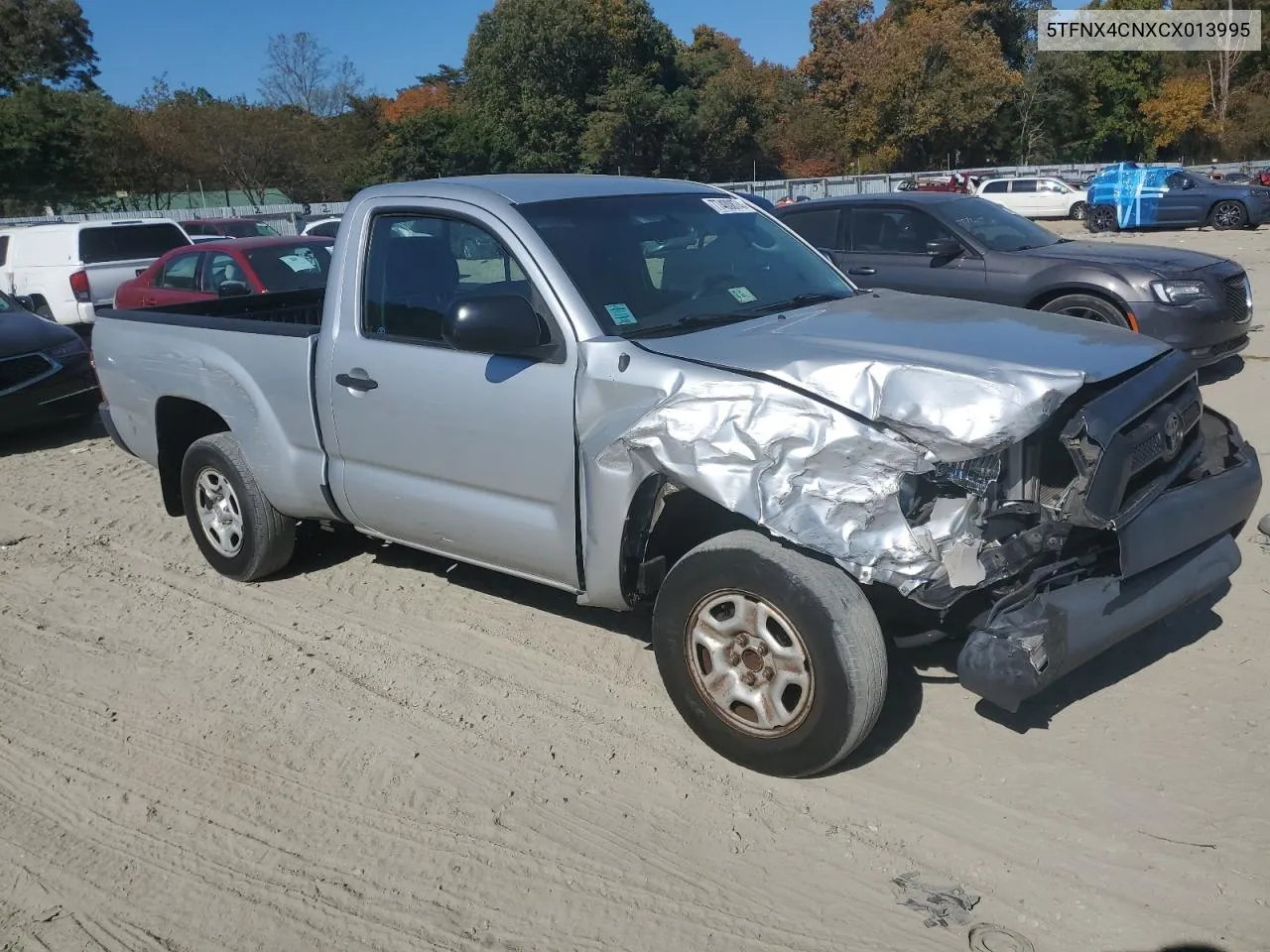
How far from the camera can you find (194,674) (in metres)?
4.86

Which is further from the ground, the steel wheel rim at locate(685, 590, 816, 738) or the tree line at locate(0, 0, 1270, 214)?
the tree line at locate(0, 0, 1270, 214)

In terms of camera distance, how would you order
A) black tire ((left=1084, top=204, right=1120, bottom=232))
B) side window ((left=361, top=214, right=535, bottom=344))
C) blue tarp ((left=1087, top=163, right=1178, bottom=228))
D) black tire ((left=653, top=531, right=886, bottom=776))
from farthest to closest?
1. black tire ((left=1084, top=204, right=1120, bottom=232))
2. blue tarp ((left=1087, top=163, right=1178, bottom=228))
3. side window ((left=361, top=214, right=535, bottom=344))
4. black tire ((left=653, top=531, right=886, bottom=776))

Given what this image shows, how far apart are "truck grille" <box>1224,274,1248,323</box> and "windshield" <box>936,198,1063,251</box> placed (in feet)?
4.91

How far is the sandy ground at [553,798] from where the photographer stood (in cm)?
314

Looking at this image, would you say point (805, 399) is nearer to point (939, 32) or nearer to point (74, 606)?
point (74, 606)

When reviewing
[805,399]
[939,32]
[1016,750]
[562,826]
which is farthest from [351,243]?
[939,32]

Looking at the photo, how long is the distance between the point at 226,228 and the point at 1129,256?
19039 mm

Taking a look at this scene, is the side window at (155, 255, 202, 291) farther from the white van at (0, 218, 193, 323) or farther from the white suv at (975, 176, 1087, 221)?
the white suv at (975, 176, 1087, 221)

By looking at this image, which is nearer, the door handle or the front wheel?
the door handle

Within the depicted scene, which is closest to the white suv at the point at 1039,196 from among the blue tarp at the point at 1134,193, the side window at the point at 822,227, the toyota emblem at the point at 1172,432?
the blue tarp at the point at 1134,193

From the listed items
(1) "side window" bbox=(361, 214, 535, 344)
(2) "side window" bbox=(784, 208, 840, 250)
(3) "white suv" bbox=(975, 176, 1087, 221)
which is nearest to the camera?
(1) "side window" bbox=(361, 214, 535, 344)

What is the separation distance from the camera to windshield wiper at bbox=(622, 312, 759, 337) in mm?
4082

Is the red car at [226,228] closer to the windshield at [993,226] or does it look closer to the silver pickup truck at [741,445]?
the windshield at [993,226]

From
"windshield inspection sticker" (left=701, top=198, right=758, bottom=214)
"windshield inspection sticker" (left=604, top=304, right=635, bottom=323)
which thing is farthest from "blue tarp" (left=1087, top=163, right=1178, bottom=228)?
"windshield inspection sticker" (left=604, top=304, right=635, bottom=323)
